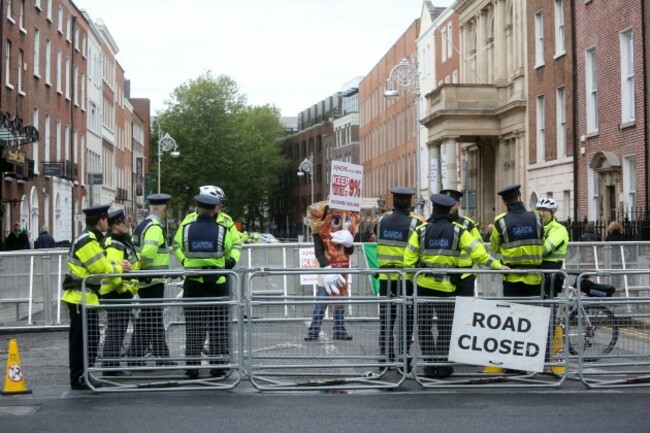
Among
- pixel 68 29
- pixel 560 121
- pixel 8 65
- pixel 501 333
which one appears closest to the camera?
pixel 501 333

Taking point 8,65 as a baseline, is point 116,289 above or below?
below

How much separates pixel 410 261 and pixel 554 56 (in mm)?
28631

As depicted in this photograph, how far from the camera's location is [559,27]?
39594 millimetres

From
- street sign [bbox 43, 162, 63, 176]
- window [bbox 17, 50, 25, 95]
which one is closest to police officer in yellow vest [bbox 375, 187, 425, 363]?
street sign [bbox 43, 162, 63, 176]

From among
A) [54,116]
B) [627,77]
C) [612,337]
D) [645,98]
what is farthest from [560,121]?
[612,337]

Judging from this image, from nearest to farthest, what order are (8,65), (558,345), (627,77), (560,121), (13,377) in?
(13,377)
(558,345)
(627,77)
(560,121)
(8,65)

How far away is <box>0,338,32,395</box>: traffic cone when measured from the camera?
11484mm

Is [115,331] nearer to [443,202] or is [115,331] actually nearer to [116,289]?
[116,289]

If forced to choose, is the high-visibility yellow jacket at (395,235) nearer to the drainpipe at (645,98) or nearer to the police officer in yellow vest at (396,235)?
the police officer in yellow vest at (396,235)

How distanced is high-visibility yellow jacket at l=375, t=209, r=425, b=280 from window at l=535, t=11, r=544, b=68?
97.2ft

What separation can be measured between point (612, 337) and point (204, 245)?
13.8 ft

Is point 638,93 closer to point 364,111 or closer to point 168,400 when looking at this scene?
point 168,400

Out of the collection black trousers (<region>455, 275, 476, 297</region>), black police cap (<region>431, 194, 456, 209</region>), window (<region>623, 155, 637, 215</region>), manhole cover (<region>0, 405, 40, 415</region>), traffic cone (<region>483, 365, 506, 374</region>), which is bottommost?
manhole cover (<region>0, 405, 40, 415</region>)

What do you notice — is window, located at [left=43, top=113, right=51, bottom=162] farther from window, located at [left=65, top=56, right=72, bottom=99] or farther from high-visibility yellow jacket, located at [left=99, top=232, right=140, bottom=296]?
high-visibility yellow jacket, located at [left=99, top=232, right=140, bottom=296]
